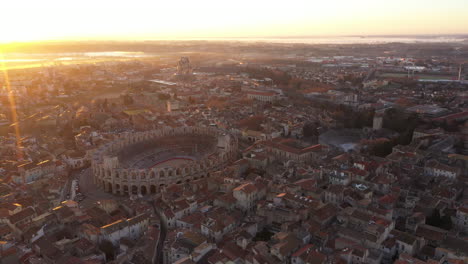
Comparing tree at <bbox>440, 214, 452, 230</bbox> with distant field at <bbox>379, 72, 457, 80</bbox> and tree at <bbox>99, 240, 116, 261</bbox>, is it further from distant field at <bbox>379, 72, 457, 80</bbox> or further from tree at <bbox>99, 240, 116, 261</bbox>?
distant field at <bbox>379, 72, 457, 80</bbox>

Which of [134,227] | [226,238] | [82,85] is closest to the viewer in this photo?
[226,238]

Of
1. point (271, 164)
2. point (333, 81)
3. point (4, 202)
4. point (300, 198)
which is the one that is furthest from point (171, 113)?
point (333, 81)

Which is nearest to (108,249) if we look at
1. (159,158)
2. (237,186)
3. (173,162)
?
(237,186)

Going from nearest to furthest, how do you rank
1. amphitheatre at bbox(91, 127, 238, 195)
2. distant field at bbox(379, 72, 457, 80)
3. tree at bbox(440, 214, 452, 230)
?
tree at bbox(440, 214, 452, 230) → amphitheatre at bbox(91, 127, 238, 195) → distant field at bbox(379, 72, 457, 80)

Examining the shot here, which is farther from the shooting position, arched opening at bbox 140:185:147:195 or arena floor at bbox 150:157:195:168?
arena floor at bbox 150:157:195:168

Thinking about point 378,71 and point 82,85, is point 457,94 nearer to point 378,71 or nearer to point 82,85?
point 378,71

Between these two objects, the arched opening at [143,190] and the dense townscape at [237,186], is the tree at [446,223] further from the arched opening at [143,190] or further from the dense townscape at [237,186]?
the arched opening at [143,190]

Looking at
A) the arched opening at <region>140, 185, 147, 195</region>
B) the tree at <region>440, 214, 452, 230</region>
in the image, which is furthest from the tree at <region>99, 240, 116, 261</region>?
the tree at <region>440, 214, 452, 230</region>

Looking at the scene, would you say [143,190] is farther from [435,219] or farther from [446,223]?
[446,223]
